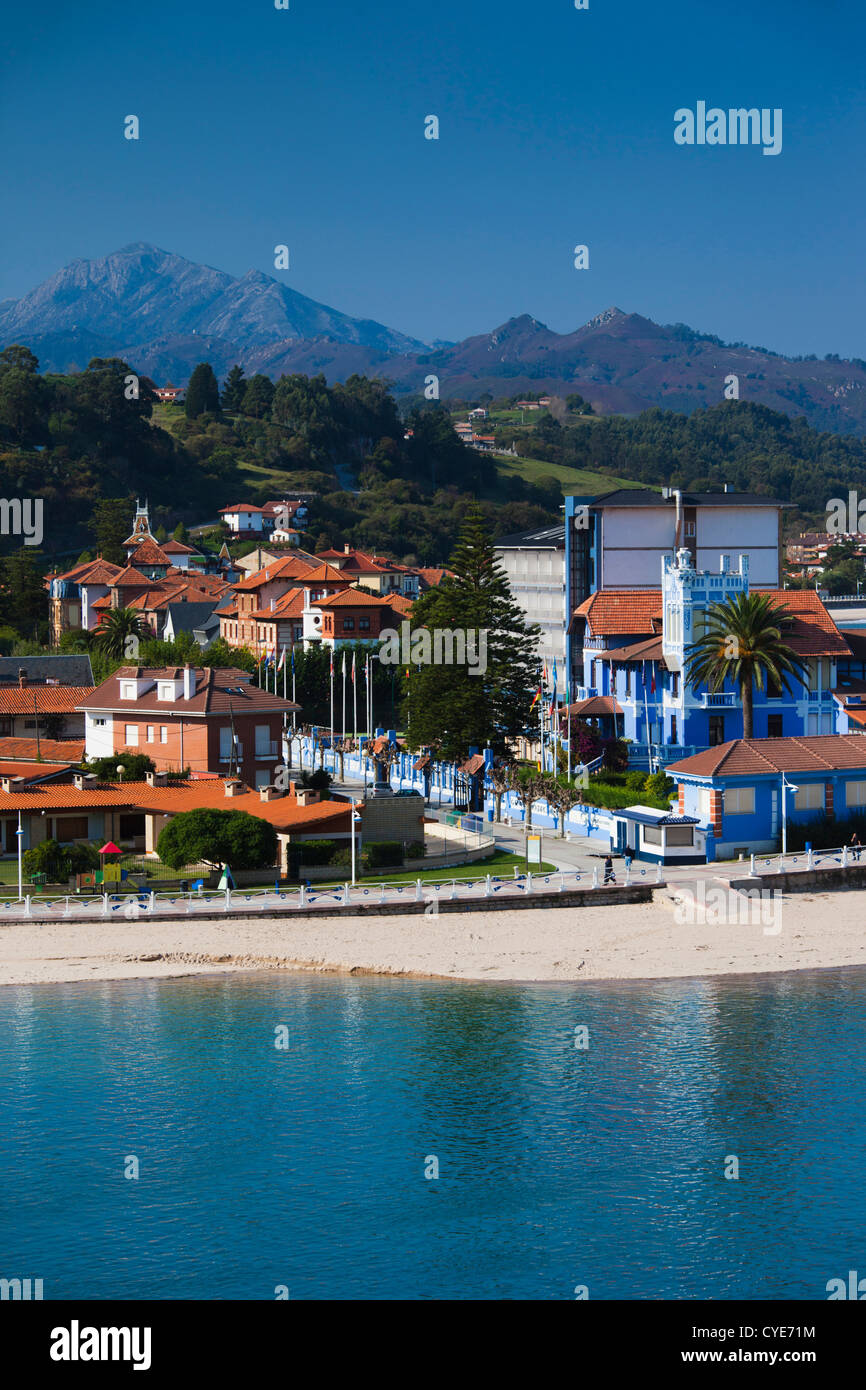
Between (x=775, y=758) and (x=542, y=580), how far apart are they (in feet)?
160

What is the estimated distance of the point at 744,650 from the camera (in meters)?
54.6

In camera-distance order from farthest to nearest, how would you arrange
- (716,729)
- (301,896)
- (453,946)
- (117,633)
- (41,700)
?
1. (117,633)
2. (41,700)
3. (716,729)
4. (301,896)
5. (453,946)

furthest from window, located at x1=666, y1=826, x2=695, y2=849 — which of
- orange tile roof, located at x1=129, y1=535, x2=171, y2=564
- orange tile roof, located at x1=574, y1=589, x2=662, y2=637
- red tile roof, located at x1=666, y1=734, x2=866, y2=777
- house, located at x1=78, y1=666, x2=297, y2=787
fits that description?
orange tile roof, located at x1=129, y1=535, x2=171, y2=564

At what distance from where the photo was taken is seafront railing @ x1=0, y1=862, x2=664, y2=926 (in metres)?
40.6

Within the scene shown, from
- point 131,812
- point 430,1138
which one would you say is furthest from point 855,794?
point 430,1138

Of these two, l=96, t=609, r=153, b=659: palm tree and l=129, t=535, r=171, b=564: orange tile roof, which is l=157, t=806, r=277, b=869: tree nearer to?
l=96, t=609, r=153, b=659: palm tree

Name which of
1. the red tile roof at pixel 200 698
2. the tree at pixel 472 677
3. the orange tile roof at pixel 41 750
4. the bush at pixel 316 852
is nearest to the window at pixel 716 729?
the tree at pixel 472 677

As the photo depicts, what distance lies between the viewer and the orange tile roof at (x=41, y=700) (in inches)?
2667

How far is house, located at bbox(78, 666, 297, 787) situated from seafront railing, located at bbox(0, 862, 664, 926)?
14.8 m

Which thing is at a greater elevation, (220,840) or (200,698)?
(200,698)

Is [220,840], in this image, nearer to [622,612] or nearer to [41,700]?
[41,700]
